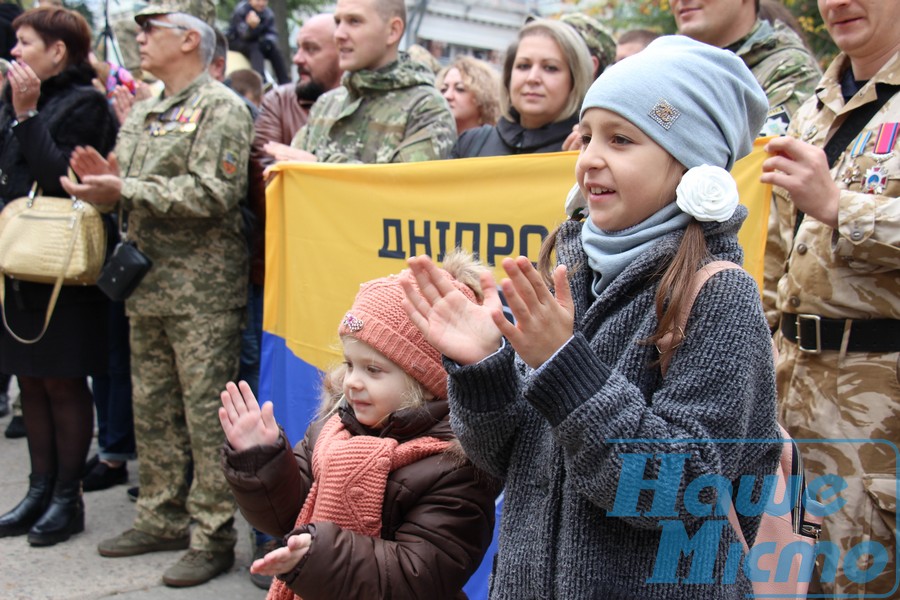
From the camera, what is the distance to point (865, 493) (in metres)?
2.50

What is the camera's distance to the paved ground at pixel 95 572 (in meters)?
3.92

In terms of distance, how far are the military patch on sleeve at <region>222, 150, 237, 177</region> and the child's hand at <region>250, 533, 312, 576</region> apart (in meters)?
2.60

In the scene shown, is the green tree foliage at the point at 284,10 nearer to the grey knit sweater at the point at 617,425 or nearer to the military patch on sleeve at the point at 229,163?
the military patch on sleeve at the point at 229,163

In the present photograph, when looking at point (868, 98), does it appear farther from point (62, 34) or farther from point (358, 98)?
point (62, 34)

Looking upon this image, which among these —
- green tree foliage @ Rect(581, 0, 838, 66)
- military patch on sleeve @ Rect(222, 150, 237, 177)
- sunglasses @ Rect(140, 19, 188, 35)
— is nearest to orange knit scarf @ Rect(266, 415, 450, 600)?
military patch on sleeve @ Rect(222, 150, 237, 177)

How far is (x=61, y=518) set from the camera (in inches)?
175

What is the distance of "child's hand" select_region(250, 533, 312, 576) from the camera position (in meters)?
1.83

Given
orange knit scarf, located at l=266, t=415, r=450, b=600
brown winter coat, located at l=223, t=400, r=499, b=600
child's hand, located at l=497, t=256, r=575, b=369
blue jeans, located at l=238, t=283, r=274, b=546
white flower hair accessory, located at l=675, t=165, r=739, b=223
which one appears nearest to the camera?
child's hand, located at l=497, t=256, r=575, b=369

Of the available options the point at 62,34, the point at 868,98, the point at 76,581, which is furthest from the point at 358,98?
the point at 76,581

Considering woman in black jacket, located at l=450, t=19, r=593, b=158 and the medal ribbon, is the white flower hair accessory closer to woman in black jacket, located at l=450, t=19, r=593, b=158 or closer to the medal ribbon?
the medal ribbon

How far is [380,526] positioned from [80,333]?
288cm

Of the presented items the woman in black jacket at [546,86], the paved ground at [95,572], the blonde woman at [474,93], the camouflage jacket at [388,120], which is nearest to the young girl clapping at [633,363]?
the woman in black jacket at [546,86]

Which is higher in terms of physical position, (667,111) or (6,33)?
(6,33)

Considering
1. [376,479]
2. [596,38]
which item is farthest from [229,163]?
[376,479]
